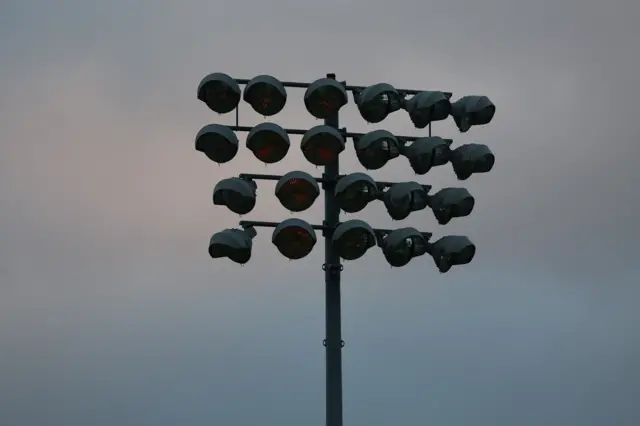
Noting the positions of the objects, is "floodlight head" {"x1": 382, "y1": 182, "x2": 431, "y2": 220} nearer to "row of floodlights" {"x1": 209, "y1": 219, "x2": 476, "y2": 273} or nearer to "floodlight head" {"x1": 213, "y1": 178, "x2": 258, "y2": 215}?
"row of floodlights" {"x1": 209, "y1": 219, "x2": 476, "y2": 273}

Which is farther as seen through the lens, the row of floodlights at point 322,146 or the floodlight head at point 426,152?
the floodlight head at point 426,152

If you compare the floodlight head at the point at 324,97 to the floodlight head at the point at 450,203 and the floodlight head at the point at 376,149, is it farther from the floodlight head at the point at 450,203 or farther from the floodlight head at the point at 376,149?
the floodlight head at the point at 450,203

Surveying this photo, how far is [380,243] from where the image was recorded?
10531mm

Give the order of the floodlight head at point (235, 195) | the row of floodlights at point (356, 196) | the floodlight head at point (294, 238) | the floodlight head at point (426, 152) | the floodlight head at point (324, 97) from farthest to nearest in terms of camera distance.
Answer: the floodlight head at point (426, 152)
the floodlight head at point (324, 97)
the floodlight head at point (235, 195)
the row of floodlights at point (356, 196)
the floodlight head at point (294, 238)

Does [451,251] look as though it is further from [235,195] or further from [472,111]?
[235,195]

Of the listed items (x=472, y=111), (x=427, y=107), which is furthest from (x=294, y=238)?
(x=472, y=111)

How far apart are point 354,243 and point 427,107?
1.74 meters

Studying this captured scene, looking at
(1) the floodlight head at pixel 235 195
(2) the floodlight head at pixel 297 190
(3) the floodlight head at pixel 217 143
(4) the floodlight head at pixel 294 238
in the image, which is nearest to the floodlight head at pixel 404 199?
(2) the floodlight head at pixel 297 190

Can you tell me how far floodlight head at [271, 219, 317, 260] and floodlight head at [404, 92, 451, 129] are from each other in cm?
183

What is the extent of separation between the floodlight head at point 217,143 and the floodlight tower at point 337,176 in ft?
0.03

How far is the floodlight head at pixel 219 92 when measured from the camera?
34.1 feet

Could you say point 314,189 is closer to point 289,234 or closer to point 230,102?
point 289,234

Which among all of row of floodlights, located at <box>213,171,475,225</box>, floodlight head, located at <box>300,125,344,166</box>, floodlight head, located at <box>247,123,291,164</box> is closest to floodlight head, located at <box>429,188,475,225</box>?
row of floodlights, located at <box>213,171,475,225</box>

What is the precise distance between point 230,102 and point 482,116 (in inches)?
108
